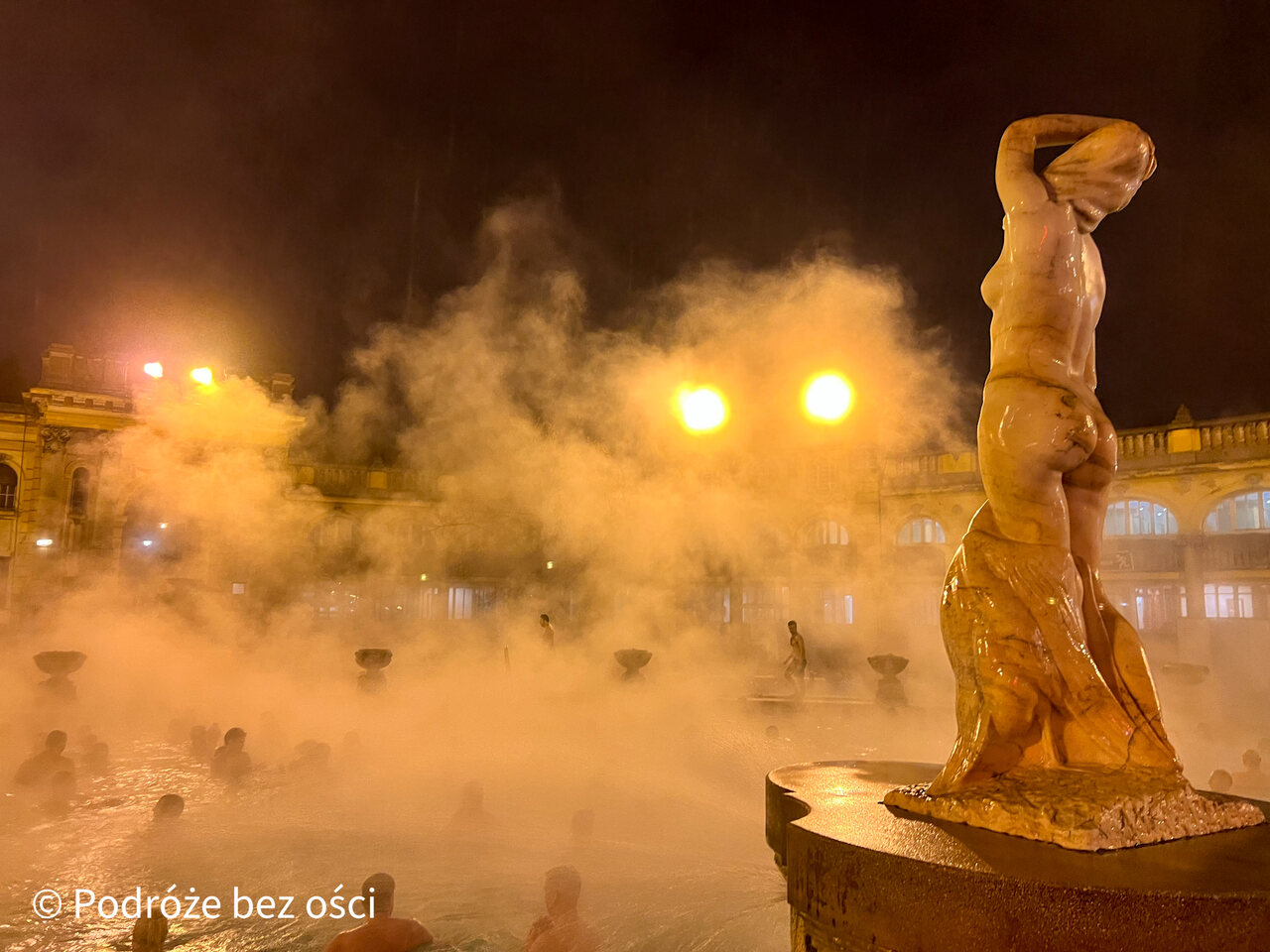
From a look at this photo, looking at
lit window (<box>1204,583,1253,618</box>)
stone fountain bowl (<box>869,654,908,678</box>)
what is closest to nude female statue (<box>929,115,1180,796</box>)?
stone fountain bowl (<box>869,654,908,678</box>)

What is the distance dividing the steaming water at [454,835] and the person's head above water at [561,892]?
396 mm

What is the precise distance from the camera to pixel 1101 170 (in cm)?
331

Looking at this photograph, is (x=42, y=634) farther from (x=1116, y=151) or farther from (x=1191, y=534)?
(x=1191, y=534)

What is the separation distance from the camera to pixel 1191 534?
16422mm

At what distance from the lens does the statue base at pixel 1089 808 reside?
2.59 metres

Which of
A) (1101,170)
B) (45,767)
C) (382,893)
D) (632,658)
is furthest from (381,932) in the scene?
(632,658)

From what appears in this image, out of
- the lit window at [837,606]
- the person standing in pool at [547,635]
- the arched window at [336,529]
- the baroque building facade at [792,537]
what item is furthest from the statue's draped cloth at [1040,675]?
the arched window at [336,529]

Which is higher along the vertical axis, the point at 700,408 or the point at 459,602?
the point at 700,408

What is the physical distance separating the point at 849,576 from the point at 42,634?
580 inches

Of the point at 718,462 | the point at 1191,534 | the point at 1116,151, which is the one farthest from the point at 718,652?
the point at 1116,151

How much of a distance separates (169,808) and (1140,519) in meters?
17.3

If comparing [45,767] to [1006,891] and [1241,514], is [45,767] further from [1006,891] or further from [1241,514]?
[1241,514]

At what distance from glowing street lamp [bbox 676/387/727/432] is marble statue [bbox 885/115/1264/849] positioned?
37.9 ft

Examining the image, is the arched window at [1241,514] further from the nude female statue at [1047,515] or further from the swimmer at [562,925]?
the swimmer at [562,925]
